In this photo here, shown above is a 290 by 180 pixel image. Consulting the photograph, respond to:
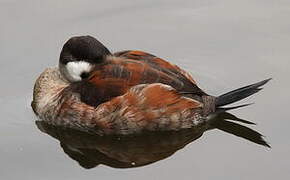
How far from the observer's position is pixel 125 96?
728 centimetres

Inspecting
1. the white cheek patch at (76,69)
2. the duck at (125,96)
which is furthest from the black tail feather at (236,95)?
the white cheek patch at (76,69)

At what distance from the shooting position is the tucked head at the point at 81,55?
24.5 feet

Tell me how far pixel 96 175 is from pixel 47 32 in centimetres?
253

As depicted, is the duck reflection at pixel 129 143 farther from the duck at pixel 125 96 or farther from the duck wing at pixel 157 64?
the duck wing at pixel 157 64

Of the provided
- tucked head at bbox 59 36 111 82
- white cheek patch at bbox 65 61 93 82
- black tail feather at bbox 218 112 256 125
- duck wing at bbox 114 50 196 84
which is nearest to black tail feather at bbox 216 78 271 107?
black tail feather at bbox 218 112 256 125

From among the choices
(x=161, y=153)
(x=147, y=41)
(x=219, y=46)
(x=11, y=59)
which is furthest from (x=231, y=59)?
(x=11, y=59)

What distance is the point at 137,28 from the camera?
9.09 meters

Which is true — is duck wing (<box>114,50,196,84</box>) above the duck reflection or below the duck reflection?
above

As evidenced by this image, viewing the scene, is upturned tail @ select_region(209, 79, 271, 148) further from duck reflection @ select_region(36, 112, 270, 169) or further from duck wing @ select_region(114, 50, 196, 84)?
duck wing @ select_region(114, 50, 196, 84)

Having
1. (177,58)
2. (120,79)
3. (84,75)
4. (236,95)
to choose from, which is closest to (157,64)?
(120,79)

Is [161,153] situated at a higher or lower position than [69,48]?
lower

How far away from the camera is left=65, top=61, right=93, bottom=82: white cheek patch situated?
7539mm

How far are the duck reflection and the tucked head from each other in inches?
21.5

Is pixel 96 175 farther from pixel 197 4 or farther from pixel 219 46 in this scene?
pixel 197 4
